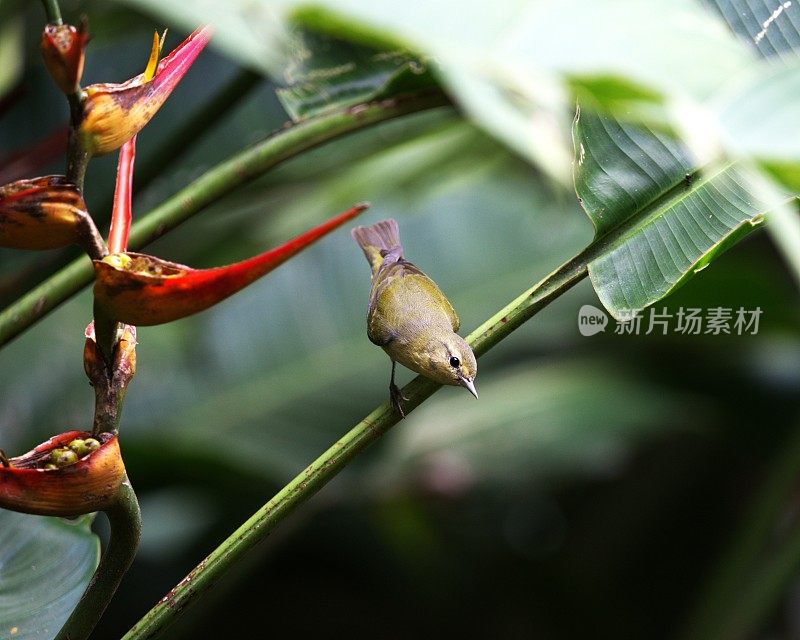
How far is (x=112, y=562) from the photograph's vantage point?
0.65m

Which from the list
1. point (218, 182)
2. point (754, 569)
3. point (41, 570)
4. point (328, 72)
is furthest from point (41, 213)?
point (754, 569)

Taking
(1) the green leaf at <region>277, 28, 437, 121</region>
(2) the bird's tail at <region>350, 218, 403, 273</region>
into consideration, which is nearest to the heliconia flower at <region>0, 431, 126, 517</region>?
(1) the green leaf at <region>277, 28, 437, 121</region>

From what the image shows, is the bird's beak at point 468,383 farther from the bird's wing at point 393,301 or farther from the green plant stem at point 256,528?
the green plant stem at point 256,528

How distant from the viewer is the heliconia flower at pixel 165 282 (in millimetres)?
536

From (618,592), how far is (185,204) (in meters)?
2.13

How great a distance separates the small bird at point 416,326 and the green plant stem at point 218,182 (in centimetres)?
25

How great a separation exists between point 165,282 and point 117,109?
127 millimetres

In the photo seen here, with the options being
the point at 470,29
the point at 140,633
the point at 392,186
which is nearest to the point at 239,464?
the point at 392,186

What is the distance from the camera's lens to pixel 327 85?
3.67 ft

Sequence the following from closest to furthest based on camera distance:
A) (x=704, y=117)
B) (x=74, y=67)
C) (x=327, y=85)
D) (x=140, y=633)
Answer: (x=704, y=117) → (x=74, y=67) → (x=140, y=633) → (x=327, y=85)

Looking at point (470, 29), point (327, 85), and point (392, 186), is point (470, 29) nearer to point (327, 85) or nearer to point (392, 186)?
point (327, 85)

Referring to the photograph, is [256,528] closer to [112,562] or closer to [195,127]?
[112,562]

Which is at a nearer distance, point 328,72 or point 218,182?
point 218,182

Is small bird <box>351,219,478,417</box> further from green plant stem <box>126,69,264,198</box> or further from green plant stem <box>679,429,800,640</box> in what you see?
green plant stem <box>679,429,800,640</box>
